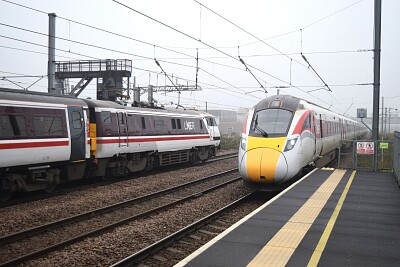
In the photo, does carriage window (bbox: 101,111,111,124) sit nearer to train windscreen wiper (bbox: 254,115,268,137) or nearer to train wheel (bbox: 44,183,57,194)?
train wheel (bbox: 44,183,57,194)

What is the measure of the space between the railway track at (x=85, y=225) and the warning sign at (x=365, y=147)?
21.6ft

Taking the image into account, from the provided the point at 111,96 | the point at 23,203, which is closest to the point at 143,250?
the point at 23,203

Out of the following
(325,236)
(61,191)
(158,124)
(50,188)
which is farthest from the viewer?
(158,124)

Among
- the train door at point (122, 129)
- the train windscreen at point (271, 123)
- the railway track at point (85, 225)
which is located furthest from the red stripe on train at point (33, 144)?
the train windscreen at point (271, 123)

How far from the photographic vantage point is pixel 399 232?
698 cm

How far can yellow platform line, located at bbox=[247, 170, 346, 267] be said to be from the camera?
18.0 ft

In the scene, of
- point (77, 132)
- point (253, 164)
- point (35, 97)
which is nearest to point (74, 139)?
point (77, 132)

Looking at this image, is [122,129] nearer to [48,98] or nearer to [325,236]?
[48,98]

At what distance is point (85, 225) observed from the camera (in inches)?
380

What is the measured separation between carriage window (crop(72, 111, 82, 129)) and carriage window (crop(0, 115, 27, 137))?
218 centimetres

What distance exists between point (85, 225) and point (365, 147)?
12055mm

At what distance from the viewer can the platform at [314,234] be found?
18.1 ft

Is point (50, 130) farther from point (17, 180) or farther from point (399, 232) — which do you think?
point (399, 232)

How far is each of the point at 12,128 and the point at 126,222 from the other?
457 cm
